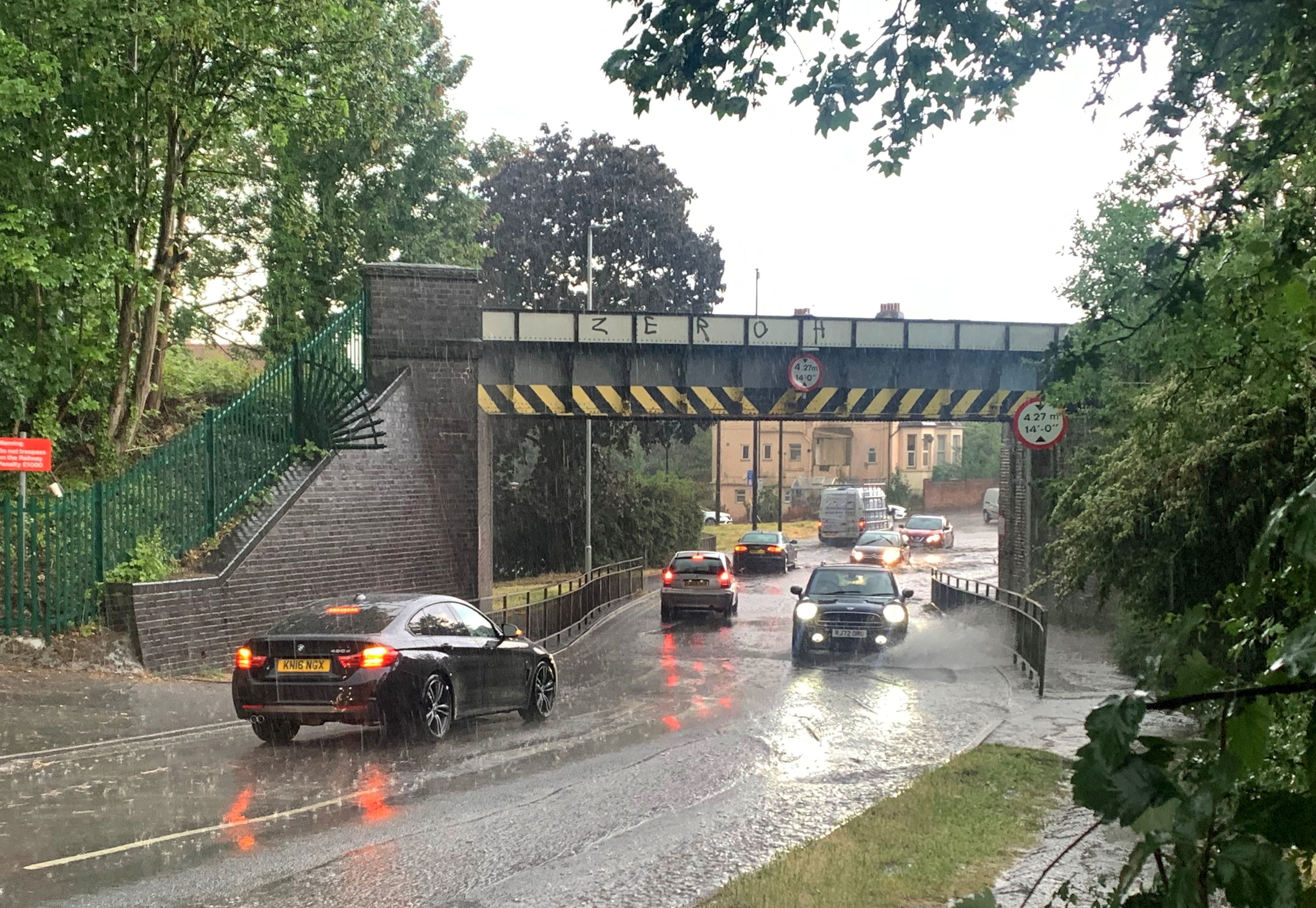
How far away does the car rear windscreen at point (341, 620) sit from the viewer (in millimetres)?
12102

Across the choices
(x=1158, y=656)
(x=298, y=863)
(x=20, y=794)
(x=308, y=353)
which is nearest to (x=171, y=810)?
(x=20, y=794)

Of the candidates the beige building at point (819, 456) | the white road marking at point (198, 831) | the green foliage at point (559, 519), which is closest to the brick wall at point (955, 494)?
the beige building at point (819, 456)

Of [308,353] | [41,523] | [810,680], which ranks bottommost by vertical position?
[810,680]

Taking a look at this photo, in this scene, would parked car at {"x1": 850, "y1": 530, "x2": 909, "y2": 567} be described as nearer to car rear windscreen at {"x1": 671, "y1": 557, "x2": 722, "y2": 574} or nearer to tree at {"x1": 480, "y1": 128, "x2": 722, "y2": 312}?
tree at {"x1": 480, "y1": 128, "x2": 722, "y2": 312}

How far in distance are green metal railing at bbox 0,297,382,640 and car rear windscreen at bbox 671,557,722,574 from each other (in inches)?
413

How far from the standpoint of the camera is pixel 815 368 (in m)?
26.0

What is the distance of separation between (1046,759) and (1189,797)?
11.0 meters

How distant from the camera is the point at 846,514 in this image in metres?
66.5

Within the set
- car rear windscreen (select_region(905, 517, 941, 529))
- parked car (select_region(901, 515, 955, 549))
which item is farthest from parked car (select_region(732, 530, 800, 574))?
car rear windscreen (select_region(905, 517, 941, 529))

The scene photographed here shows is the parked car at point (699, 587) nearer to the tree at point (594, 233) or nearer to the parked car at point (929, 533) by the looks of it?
the tree at point (594, 233)

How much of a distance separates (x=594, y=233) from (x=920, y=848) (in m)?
41.5

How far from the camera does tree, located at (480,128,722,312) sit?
157 feet

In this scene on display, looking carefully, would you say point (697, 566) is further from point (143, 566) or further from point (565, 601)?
point (143, 566)

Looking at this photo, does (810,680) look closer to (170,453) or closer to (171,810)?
(170,453)
